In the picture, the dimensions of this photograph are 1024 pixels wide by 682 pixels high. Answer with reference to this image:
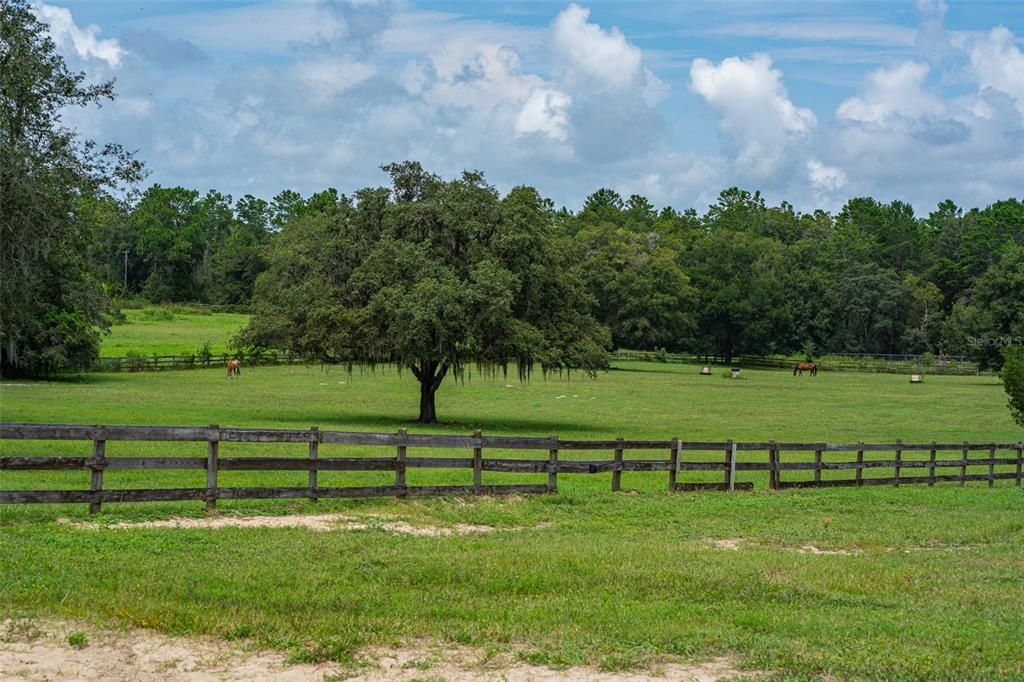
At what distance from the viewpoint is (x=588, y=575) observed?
12.2m

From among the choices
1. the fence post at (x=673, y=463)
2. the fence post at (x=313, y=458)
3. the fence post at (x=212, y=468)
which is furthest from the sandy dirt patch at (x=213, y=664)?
the fence post at (x=673, y=463)

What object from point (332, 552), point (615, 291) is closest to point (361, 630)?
point (332, 552)

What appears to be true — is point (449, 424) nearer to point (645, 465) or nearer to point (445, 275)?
point (445, 275)

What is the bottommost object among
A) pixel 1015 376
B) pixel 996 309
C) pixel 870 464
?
pixel 870 464

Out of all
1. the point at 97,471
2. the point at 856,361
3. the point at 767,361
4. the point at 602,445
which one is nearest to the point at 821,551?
the point at 602,445

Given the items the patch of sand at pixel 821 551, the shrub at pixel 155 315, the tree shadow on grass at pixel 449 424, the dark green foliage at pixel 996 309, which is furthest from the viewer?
the shrub at pixel 155 315

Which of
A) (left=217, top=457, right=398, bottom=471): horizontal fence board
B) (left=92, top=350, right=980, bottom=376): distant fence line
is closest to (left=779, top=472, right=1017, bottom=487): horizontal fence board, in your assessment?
(left=217, top=457, right=398, bottom=471): horizontal fence board

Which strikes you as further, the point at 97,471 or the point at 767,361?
the point at 767,361

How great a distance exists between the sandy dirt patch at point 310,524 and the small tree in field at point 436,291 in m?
24.4

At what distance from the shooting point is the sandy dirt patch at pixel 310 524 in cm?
1449

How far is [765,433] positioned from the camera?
4553cm

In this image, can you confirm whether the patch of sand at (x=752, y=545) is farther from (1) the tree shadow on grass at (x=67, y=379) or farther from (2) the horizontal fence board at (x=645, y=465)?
(1) the tree shadow on grass at (x=67, y=379)

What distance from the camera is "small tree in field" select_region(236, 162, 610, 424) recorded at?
136ft

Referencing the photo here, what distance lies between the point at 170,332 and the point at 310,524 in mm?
91659
